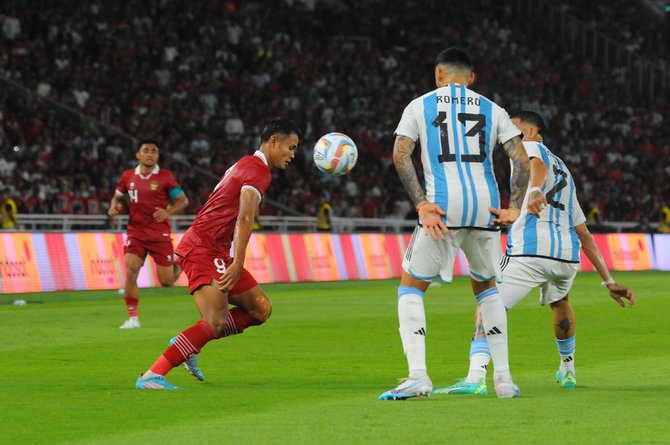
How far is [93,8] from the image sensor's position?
40.8 metres

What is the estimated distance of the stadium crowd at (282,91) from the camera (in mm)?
35531

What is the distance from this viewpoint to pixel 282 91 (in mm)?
44062

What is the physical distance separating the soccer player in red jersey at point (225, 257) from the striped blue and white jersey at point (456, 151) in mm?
1412

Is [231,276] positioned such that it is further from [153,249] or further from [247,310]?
[153,249]

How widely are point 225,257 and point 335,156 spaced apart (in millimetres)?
1258

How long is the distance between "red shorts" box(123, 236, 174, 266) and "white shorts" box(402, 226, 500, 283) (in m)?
9.48

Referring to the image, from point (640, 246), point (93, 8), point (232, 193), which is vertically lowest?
point (640, 246)

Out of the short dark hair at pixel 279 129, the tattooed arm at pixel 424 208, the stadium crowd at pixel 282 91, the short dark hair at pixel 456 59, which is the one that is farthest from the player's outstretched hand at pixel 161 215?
the stadium crowd at pixel 282 91

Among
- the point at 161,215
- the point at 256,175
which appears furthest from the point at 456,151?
the point at 161,215

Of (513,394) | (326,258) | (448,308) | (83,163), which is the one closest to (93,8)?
(83,163)

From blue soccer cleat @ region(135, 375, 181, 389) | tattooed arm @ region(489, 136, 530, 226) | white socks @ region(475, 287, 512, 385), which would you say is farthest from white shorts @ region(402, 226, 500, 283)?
blue soccer cleat @ region(135, 375, 181, 389)

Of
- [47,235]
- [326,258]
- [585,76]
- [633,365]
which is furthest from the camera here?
[585,76]

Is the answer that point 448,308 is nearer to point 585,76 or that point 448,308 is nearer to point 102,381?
point 102,381

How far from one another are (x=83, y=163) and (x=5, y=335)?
60.3 ft
